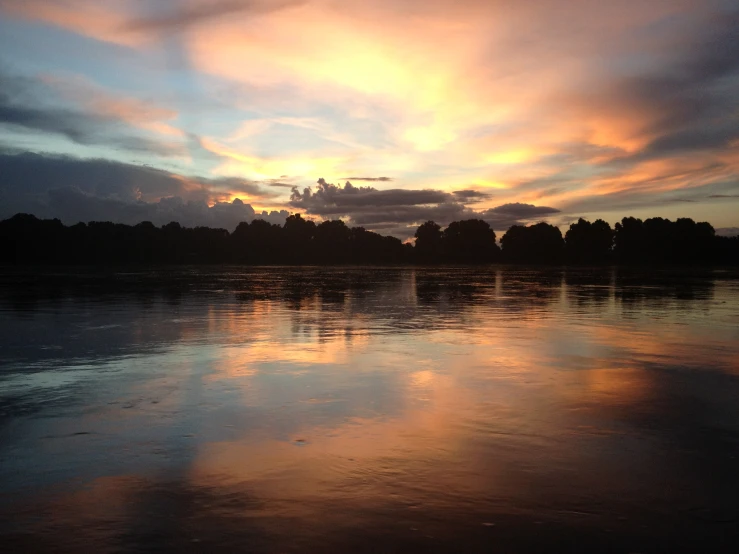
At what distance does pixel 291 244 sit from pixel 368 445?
184173 millimetres

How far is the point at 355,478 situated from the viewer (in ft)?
19.1

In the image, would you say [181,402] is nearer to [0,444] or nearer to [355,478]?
[0,444]

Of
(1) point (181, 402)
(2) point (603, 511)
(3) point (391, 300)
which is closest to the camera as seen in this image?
(2) point (603, 511)

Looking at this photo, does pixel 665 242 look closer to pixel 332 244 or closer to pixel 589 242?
pixel 589 242

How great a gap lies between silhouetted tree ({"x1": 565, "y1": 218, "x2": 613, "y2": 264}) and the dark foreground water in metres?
169

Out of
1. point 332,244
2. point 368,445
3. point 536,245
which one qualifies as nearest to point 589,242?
point 536,245

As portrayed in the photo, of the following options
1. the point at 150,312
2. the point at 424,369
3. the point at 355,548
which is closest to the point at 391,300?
the point at 150,312

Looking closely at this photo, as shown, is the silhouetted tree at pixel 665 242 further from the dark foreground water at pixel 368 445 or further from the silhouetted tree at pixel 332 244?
the dark foreground water at pixel 368 445

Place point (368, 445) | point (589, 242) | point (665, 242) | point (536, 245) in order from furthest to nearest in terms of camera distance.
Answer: point (536, 245) → point (589, 242) → point (665, 242) → point (368, 445)

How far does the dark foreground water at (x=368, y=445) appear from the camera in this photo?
477cm

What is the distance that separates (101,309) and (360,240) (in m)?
178

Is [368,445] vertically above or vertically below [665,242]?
below

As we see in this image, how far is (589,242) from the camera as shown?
576 feet

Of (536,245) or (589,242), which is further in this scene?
(536,245)
